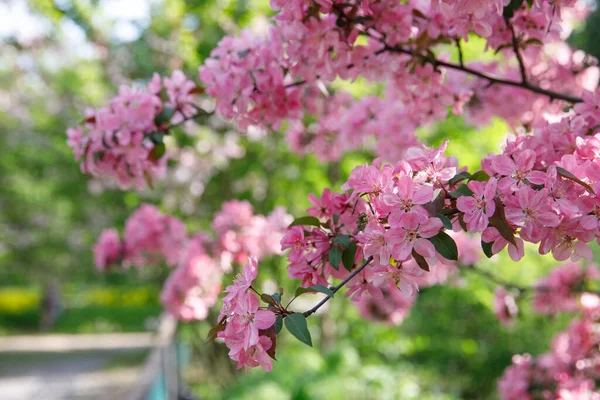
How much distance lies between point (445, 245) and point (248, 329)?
1.45 ft

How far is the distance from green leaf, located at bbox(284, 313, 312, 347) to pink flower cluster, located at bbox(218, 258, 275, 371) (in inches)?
1.5

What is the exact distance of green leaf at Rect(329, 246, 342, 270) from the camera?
1424 millimetres

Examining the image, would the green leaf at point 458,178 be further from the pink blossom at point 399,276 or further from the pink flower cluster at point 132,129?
the pink flower cluster at point 132,129

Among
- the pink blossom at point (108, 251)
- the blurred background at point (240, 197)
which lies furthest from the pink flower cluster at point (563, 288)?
the pink blossom at point (108, 251)

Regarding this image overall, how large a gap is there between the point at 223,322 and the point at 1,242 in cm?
1826

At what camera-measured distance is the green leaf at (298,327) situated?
3.84 feet

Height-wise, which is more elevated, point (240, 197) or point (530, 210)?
point (240, 197)

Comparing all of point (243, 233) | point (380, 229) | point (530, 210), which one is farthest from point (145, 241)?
point (530, 210)

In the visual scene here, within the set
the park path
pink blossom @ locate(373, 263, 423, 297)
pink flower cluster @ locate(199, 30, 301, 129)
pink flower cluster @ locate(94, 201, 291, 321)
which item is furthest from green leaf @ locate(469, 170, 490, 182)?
the park path

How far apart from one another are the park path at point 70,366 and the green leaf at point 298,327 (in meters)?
7.35

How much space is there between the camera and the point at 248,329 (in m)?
1.19

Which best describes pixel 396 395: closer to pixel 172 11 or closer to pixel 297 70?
pixel 297 70

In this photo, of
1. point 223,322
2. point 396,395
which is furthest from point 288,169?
point 223,322

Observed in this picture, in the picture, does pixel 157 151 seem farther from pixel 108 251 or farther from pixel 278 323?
pixel 108 251
